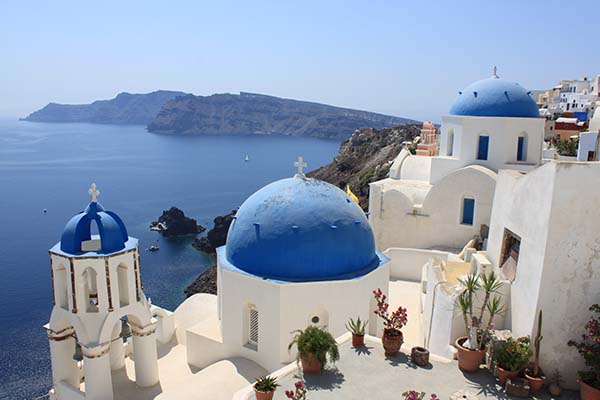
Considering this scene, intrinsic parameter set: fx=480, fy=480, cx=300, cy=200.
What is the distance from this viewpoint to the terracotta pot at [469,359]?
831cm

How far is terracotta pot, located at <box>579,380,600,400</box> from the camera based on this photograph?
732cm

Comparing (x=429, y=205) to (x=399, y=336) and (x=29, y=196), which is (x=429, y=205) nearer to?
(x=399, y=336)

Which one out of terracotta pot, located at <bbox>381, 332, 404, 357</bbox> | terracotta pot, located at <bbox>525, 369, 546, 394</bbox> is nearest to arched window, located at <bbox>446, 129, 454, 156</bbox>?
terracotta pot, located at <bbox>381, 332, 404, 357</bbox>

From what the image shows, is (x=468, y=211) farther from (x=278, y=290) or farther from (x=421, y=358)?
(x=421, y=358)

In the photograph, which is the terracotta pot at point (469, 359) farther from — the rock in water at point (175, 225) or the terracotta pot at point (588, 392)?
the rock in water at point (175, 225)

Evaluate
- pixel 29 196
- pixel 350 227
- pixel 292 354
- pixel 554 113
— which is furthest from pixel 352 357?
pixel 29 196

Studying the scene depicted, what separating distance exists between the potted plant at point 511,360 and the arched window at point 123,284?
27.2 ft

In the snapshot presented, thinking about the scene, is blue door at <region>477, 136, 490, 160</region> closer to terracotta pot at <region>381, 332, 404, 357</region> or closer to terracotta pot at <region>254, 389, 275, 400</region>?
terracotta pot at <region>381, 332, 404, 357</region>

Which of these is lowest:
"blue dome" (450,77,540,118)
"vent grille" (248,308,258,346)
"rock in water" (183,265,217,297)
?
"rock in water" (183,265,217,297)

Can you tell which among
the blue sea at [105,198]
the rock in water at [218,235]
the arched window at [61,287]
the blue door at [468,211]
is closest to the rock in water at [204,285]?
the blue sea at [105,198]

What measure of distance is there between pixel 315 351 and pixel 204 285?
1251 inches

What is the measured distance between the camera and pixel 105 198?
230ft

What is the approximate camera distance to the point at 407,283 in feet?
57.1

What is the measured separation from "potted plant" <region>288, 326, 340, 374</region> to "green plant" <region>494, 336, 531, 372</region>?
107 inches
